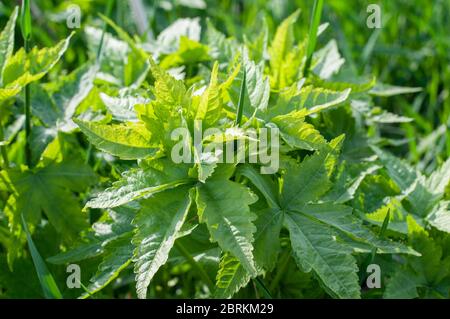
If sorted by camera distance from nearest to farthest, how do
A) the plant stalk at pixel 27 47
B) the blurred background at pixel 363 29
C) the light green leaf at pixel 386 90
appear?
the plant stalk at pixel 27 47
the light green leaf at pixel 386 90
the blurred background at pixel 363 29

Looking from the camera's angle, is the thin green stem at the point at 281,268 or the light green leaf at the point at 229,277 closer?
the light green leaf at the point at 229,277

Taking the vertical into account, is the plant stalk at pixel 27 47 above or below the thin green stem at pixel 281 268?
above

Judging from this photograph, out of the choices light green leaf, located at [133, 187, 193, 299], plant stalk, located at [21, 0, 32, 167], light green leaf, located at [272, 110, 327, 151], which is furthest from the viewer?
plant stalk, located at [21, 0, 32, 167]

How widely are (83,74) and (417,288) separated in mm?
974

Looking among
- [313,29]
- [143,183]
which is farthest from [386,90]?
[143,183]

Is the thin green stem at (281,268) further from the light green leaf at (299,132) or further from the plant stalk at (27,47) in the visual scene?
the plant stalk at (27,47)

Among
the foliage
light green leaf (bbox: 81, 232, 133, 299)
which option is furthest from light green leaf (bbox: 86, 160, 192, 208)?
light green leaf (bbox: 81, 232, 133, 299)

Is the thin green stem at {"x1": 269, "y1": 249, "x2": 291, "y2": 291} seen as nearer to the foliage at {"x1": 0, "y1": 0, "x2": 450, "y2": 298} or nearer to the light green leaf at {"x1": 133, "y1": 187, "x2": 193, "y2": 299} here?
the foliage at {"x1": 0, "y1": 0, "x2": 450, "y2": 298}

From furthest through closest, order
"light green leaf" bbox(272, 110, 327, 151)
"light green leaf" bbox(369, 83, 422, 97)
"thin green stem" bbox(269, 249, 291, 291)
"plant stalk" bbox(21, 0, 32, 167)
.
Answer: "light green leaf" bbox(369, 83, 422, 97) < "plant stalk" bbox(21, 0, 32, 167) < "thin green stem" bbox(269, 249, 291, 291) < "light green leaf" bbox(272, 110, 327, 151)

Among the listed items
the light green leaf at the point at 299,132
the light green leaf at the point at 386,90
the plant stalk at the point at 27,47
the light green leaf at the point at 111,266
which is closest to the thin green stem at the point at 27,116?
the plant stalk at the point at 27,47

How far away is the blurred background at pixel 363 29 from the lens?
8.59 ft

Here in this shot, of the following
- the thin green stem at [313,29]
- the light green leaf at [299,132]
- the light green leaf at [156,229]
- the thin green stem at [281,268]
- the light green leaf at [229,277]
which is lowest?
the thin green stem at [281,268]

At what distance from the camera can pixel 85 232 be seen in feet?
4.91

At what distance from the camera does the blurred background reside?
2.62 metres
